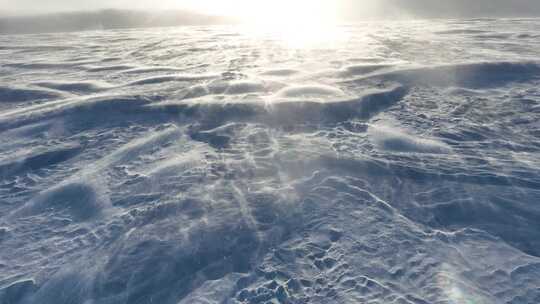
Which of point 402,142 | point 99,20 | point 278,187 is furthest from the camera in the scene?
point 99,20

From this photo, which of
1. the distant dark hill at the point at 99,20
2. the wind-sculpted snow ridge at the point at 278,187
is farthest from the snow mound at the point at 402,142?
the distant dark hill at the point at 99,20

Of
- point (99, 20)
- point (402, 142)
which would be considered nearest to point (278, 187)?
point (402, 142)

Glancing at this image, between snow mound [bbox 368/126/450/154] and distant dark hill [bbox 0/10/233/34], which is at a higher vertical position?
distant dark hill [bbox 0/10/233/34]

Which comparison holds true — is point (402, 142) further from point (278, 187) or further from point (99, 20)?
point (99, 20)

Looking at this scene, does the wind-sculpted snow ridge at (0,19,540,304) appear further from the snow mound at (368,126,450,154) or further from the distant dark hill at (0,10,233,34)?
the distant dark hill at (0,10,233,34)

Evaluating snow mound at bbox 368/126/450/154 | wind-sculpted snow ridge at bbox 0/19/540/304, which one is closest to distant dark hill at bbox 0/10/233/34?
wind-sculpted snow ridge at bbox 0/19/540/304
